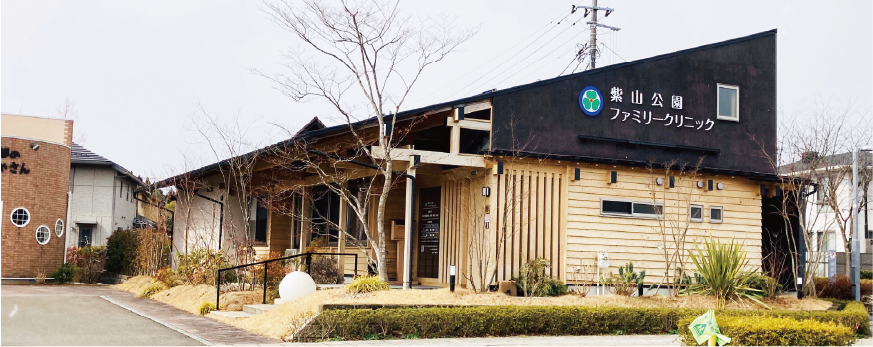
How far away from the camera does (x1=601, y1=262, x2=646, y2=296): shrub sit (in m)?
15.2

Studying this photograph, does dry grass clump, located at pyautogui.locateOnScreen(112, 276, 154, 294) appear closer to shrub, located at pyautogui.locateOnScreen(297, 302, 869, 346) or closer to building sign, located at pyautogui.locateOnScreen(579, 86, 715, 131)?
shrub, located at pyautogui.locateOnScreen(297, 302, 869, 346)

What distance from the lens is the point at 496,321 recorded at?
11.8 m

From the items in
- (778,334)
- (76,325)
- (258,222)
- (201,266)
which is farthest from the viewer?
(258,222)

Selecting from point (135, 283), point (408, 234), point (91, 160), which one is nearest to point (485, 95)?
point (408, 234)

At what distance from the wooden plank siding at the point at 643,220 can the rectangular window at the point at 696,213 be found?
0.09m

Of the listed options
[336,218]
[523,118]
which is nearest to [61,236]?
[336,218]

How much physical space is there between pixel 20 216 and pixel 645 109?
2004 centimetres

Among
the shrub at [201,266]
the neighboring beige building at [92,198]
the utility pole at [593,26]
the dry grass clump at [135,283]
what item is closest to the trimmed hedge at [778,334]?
the shrub at [201,266]

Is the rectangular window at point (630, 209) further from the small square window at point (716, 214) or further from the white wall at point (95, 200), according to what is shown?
the white wall at point (95, 200)

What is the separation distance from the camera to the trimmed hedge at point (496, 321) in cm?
1104

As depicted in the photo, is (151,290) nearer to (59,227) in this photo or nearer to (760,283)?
(59,227)

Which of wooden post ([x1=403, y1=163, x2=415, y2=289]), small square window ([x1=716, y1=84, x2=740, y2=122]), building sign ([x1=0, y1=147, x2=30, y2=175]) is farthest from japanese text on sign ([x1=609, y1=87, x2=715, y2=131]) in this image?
building sign ([x1=0, y1=147, x2=30, y2=175])

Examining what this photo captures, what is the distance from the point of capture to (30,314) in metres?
14.6

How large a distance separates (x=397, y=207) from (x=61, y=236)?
14.6 m
